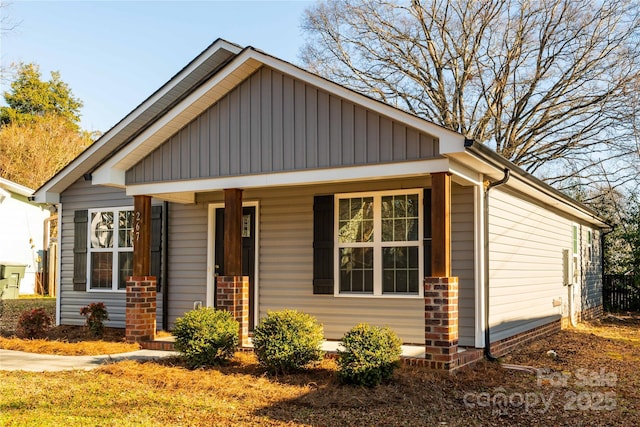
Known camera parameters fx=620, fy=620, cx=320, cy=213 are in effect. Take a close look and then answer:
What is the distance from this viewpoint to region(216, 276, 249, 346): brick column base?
28.2ft

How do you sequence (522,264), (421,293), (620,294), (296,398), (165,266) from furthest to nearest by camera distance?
(620,294) → (165,266) → (522,264) → (421,293) → (296,398)

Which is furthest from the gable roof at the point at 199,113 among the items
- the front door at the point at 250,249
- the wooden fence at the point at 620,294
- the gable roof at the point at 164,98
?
the wooden fence at the point at 620,294

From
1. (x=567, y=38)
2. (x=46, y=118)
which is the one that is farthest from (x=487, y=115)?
(x=46, y=118)

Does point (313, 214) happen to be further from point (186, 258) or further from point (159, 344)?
point (159, 344)

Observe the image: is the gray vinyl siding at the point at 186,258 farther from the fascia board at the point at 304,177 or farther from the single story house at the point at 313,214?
the fascia board at the point at 304,177

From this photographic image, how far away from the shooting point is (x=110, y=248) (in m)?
11.6

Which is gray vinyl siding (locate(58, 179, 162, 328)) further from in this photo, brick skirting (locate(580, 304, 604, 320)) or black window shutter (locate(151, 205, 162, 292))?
brick skirting (locate(580, 304, 604, 320))

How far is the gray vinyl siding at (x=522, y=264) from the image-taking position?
9.06 metres

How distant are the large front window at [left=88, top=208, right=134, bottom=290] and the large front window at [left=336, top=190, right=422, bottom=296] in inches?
170

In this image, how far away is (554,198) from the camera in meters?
11.8

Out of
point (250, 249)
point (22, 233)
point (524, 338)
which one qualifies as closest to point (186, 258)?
point (250, 249)

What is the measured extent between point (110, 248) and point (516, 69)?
49.7 ft

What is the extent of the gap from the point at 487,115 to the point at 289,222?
13.5 meters

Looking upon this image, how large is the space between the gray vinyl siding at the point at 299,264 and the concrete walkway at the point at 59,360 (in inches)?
77.2
